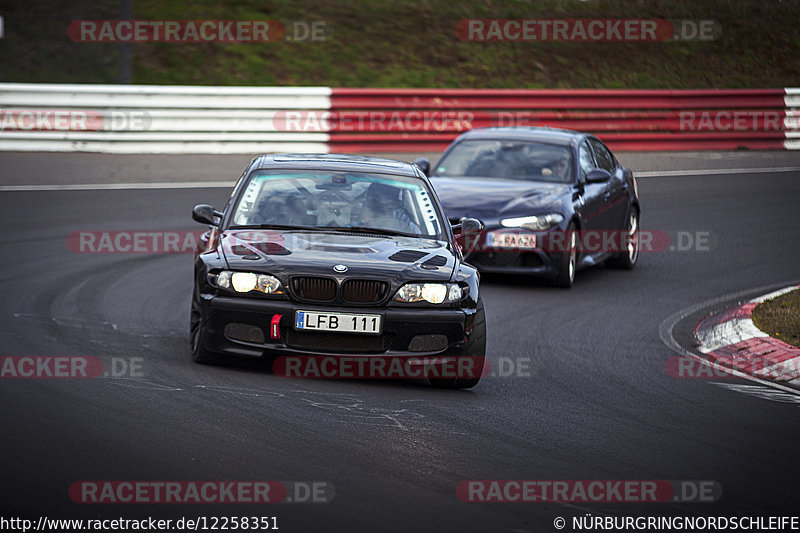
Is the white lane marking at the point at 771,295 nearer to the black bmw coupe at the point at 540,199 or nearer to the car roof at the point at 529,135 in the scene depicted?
the black bmw coupe at the point at 540,199

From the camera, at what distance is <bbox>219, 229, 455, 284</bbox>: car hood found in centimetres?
774

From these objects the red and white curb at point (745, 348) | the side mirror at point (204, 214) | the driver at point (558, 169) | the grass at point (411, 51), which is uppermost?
the grass at point (411, 51)

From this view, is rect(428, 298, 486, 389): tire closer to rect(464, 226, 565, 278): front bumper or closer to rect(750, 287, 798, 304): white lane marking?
rect(464, 226, 565, 278): front bumper

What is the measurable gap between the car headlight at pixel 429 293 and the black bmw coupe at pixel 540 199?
427cm

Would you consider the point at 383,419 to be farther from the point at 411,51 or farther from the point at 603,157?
the point at 411,51

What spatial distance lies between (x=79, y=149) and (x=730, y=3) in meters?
21.4

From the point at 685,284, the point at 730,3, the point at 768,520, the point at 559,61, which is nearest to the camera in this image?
the point at 768,520

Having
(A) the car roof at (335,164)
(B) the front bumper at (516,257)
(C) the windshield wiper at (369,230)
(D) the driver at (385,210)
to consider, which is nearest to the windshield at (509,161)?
(B) the front bumper at (516,257)

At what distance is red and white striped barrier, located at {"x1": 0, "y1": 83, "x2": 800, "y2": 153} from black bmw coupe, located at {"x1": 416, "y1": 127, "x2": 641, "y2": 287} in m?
6.81

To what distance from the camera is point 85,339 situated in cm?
887

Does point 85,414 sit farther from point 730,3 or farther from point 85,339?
point 730,3

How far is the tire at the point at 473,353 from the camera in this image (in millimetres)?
7902

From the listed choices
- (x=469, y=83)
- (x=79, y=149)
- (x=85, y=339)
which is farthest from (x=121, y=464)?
(x=469, y=83)

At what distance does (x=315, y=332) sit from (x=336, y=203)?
146 centimetres
